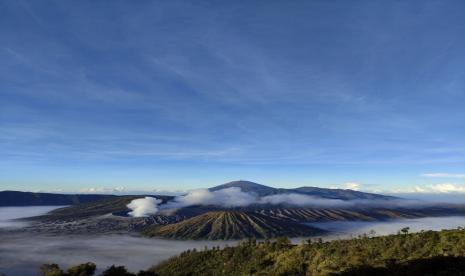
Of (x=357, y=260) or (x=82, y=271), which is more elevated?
→ (x=357, y=260)

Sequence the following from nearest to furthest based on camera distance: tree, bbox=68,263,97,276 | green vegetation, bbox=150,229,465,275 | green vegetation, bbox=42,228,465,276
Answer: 1. green vegetation, bbox=42,228,465,276
2. green vegetation, bbox=150,229,465,275
3. tree, bbox=68,263,97,276

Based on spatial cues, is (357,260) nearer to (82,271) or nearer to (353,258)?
(353,258)

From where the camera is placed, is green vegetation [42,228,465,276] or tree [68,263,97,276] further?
tree [68,263,97,276]

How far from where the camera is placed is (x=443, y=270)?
5144cm

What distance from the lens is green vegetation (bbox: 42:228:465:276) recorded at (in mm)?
59219

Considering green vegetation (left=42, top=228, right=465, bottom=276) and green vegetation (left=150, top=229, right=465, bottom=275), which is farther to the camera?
green vegetation (left=150, top=229, right=465, bottom=275)

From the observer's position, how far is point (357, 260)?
78062 mm

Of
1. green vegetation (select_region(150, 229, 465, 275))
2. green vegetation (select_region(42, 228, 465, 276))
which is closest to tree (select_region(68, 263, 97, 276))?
green vegetation (select_region(42, 228, 465, 276))

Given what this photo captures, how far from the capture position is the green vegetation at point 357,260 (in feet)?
194

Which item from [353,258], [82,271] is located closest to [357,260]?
[353,258]

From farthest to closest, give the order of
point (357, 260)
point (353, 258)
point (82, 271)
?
point (353, 258) → point (357, 260) → point (82, 271)

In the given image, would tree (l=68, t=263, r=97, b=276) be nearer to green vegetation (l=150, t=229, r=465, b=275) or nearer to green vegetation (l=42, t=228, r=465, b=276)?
green vegetation (l=42, t=228, r=465, b=276)

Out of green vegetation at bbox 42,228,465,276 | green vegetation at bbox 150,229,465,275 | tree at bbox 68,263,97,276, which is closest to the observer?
green vegetation at bbox 42,228,465,276

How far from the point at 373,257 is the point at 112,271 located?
163 ft
